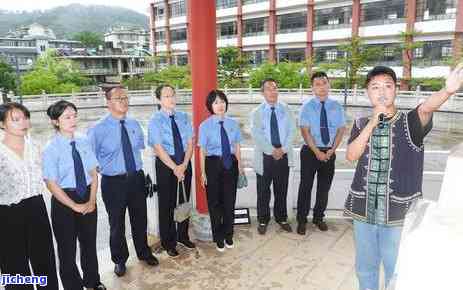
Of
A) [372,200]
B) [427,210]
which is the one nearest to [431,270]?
[427,210]

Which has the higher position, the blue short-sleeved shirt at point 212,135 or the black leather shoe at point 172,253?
the blue short-sleeved shirt at point 212,135

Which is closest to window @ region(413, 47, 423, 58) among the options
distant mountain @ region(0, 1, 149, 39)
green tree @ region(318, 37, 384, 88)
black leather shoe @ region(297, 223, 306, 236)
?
green tree @ region(318, 37, 384, 88)

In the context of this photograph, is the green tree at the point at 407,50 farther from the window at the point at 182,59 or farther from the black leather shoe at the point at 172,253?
the black leather shoe at the point at 172,253

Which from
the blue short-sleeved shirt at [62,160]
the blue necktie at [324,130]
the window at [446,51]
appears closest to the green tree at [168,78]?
the window at [446,51]

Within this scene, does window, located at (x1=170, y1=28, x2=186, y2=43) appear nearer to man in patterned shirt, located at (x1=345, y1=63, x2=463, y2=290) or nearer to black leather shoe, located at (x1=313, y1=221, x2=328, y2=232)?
black leather shoe, located at (x1=313, y1=221, x2=328, y2=232)

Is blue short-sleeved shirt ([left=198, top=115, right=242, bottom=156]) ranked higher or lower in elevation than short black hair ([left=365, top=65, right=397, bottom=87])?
→ lower

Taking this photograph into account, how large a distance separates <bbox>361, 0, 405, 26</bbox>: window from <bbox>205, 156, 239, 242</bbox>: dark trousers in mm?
24859

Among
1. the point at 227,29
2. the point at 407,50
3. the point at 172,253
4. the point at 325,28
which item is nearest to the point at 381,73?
the point at 172,253

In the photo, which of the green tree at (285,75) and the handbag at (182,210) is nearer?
the handbag at (182,210)

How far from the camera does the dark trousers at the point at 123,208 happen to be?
3.39 metres

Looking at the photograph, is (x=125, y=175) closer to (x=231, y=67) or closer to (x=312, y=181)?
(x=312, y=181)

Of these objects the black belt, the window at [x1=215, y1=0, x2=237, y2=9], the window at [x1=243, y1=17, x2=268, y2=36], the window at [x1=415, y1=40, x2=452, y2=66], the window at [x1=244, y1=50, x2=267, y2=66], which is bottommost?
the black belt

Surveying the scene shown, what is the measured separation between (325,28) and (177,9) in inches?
696

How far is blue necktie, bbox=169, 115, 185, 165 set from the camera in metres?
3.72
